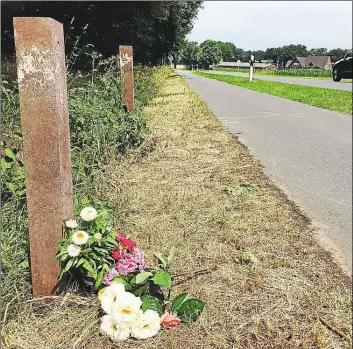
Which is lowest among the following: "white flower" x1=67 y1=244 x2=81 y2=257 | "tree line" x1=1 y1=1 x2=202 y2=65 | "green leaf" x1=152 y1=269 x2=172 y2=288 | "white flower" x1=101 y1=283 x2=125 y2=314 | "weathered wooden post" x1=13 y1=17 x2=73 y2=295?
"white flower" x1=101 y1=283 x2=125 y2=314

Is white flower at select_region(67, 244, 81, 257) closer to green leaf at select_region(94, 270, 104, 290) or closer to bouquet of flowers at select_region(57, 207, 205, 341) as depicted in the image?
bouquet of flowers at select_region(57, 207, 205, 341)

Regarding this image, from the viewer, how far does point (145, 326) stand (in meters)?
1.86

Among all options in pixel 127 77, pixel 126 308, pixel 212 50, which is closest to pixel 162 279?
pixel 126 308

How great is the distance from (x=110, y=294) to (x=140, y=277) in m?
0.17

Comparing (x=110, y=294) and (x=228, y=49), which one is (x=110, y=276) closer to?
(x=110, y=294)

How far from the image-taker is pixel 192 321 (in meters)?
1.98

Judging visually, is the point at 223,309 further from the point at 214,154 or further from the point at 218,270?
the point at 214,154

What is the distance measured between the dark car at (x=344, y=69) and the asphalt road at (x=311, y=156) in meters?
1.69

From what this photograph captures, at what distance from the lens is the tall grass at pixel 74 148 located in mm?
2156

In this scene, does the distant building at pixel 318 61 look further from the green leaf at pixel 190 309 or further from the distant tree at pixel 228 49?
the green leaf at pixel 190 309

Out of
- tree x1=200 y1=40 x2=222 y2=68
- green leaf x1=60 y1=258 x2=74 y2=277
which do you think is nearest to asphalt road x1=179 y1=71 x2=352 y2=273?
green leaf x1=60 y1=258 x2=74 y2=277

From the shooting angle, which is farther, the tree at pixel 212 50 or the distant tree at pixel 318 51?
the tree at pixel 212 50

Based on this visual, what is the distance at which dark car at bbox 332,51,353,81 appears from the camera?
3.11 feet

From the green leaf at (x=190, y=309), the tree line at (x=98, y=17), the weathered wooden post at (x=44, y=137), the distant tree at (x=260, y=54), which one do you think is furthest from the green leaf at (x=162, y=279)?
the tree line at (x=98, y=17)
